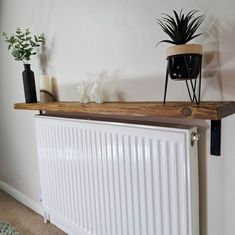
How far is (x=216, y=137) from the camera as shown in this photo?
39.4 inches

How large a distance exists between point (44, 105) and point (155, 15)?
88cm

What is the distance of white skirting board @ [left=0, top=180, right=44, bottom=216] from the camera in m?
2.22

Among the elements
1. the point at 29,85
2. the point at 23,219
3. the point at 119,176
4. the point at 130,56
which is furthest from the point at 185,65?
the point at 23,219

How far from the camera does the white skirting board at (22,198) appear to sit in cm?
222

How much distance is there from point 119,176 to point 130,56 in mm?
612

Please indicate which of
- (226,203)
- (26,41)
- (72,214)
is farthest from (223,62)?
(26,41)

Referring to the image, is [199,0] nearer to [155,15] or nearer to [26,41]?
[155,15]

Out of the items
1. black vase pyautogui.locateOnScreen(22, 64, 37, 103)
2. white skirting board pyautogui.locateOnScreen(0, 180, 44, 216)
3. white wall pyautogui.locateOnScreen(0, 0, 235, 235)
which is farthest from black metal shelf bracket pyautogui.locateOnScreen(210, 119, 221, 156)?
white skirting board pyautogui.locateOnScreen(0, 180, 44, 216)

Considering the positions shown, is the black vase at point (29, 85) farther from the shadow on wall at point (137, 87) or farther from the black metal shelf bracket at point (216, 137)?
the black metal shelf bracket at point (216, 137)

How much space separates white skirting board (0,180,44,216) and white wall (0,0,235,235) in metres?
0.09

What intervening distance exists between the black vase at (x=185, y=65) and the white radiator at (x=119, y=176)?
0.23 metres

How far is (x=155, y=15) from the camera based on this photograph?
114cm

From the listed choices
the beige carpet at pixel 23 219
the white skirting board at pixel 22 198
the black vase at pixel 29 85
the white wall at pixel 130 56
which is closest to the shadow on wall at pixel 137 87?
the white wall at pixel 130 56

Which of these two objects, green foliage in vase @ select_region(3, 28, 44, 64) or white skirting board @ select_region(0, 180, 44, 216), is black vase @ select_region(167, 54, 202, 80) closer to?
green foliage in vase @ select_region(3, 28, 44, 64)
